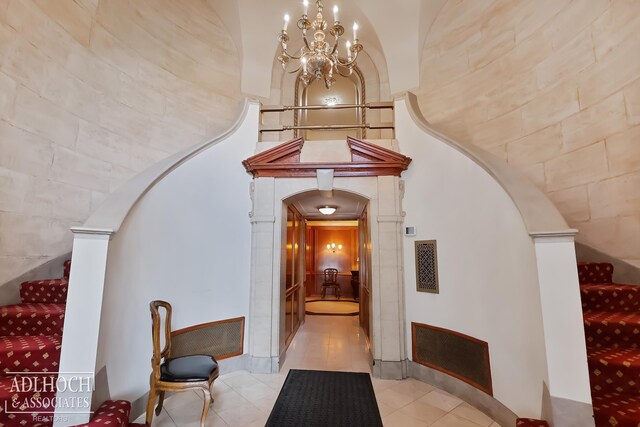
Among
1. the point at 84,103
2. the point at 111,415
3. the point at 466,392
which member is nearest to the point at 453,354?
the point at 466,392

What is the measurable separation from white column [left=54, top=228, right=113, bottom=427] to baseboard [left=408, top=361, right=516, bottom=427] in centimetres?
336

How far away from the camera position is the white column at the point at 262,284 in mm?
3740

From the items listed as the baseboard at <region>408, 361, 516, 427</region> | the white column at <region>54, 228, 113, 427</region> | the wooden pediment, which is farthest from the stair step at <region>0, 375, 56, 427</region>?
the baseboard at <region>408, 361, 516, 427</region>

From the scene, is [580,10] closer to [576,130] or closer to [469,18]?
[576,130]

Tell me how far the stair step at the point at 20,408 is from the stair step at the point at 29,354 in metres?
Answer: 0.07

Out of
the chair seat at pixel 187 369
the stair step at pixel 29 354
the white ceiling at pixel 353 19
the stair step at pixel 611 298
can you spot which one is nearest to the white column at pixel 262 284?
the chair seat at pixel 187 369

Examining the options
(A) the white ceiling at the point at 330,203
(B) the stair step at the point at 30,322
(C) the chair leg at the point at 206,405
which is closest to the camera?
(B) the stair step at the point at 30,322

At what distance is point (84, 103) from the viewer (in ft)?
10.7

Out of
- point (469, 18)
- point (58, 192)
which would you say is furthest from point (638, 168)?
point (58, 192)

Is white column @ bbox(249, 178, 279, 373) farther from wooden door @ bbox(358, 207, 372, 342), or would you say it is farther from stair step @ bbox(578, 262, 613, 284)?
stair step @ bbox(578, 262, 613, 284)

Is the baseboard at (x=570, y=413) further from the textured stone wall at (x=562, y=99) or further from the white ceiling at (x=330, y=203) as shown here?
the white ceiling at (x=330, y=203)

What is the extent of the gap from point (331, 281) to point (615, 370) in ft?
28.5

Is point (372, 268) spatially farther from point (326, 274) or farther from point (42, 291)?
point (326, 274)

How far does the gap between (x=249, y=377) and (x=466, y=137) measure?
4.59 meters
